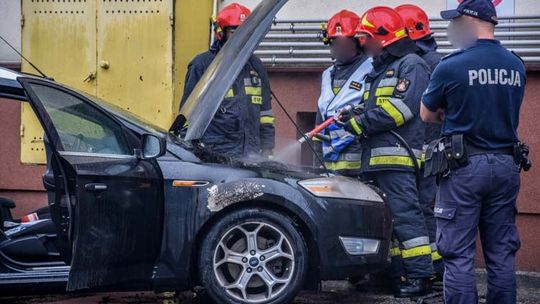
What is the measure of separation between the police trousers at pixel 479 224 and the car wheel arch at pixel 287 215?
3.84 feet

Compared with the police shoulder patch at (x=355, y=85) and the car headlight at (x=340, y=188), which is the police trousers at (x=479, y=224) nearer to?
the car headlight at (x=340, y=188)

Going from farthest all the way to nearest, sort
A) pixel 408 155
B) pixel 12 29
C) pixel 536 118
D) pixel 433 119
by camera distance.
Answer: pixel 12 29 < pixel 536 118 < pixel 408 155 < pixel 433 119

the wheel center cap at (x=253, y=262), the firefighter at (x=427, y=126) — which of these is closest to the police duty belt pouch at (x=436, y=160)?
the wheel center cap at (x=253, y=262)

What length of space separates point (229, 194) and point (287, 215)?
1.39ft

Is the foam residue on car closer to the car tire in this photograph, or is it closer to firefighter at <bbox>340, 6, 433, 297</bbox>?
the car tire

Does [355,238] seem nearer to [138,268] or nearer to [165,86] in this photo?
[138,268]

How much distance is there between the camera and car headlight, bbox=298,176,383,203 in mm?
7125

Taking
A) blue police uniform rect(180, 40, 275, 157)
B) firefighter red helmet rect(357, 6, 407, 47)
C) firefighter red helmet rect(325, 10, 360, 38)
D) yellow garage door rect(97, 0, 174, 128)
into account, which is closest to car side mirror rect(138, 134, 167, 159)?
blue police uniform rect(180, 40, 275, 157)

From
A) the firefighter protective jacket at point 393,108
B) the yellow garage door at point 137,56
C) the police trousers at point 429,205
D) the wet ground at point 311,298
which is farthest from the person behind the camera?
the yellow garage door at point 137,56

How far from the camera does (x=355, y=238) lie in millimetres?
7152

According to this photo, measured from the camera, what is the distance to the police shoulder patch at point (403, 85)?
25.6ft

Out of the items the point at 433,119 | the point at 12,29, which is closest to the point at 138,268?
the point at 433,119

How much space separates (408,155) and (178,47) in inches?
123

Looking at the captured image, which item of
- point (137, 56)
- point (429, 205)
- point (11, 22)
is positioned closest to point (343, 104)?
point (429, 205)
